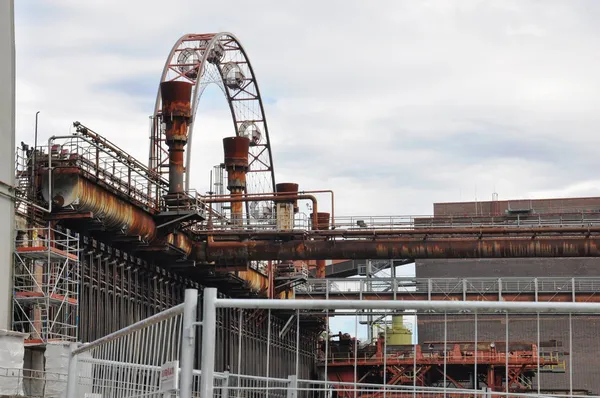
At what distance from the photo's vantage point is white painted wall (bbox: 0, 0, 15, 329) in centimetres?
2966

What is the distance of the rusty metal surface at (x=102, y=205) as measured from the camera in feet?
112

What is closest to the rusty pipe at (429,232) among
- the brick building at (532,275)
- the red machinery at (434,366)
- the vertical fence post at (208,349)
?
the red machinery at (434,366)

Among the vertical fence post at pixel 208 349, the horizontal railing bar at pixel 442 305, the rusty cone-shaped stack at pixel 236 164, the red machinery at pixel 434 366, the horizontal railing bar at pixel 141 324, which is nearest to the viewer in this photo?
the horizontal railing bar at pixel 442 305

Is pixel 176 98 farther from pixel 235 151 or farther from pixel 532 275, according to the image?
pixel 532 275

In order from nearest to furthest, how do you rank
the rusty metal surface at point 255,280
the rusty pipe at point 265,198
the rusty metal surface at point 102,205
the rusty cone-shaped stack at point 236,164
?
the rusty metal surface at point 102,205, the rusty pipe at point 265,198, the rusty metal surface at point 255,280, the rusty cone-shaped stack at point 236,164

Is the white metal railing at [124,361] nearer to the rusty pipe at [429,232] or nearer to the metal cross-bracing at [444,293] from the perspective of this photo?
the rusty pipe at [429,232]

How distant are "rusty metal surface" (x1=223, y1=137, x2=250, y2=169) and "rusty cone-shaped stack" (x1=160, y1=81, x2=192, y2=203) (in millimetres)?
15036

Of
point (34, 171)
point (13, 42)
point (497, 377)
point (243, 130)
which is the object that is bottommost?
point (497, 377)

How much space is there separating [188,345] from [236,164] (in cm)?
5114

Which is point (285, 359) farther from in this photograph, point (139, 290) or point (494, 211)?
point (494, 211)

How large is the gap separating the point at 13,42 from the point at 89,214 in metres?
6.93

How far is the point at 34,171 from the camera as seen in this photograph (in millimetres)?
34875

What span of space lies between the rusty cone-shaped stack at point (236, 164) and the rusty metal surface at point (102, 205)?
58.9 ft

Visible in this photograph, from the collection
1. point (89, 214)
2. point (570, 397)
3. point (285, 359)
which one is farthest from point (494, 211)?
point (570, 397)
